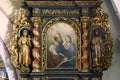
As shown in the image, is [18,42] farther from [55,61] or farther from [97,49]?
[97,49]

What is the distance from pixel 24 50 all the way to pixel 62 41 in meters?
0.63

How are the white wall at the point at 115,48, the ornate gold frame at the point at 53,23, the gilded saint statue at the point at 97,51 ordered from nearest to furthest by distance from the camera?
1. the gilded saint statue at the point at 97,51
2. the ornate gold frame at the point at 53,23
3. the white wall at the point at 115,48

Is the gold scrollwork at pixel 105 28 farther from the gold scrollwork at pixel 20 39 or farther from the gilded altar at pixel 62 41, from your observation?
the gold scrollwork at pixel 20 39

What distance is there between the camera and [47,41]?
20.1 feet

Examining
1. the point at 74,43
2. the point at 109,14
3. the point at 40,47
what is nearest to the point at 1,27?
the point at 40,47

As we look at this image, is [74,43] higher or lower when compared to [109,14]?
lower

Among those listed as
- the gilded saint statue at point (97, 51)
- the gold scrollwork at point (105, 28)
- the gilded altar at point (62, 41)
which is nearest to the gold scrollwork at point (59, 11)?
the gilded altar at point (62, 41)

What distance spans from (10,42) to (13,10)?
612mm

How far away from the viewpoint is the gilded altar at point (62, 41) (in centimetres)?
600

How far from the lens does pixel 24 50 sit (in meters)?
6.03

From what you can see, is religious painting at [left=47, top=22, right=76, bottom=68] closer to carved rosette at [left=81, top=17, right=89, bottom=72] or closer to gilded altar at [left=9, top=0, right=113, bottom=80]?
gilded altar at [left=9, top=0, right=113, bottom=80]

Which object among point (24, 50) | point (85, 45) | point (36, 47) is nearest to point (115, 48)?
point (85, 45)

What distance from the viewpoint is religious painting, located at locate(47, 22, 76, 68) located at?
6070 mm

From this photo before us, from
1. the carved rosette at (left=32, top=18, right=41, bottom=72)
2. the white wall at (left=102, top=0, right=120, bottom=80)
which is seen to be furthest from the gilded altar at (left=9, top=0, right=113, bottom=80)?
the white wall at (left=102, top=0, right=120, bottom=80)
